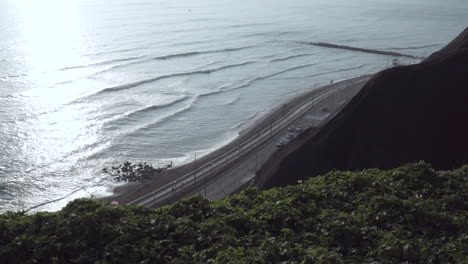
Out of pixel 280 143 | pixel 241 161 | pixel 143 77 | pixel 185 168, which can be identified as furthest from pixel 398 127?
pixel 143 77

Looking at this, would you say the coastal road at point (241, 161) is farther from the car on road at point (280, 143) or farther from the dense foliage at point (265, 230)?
the dense foliage at point (265, 230)

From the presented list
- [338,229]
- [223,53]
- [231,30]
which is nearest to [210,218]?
[338,229]

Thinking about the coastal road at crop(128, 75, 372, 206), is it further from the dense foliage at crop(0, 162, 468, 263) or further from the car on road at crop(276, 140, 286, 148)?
the dense foliage at crop(0, 162, 468, 263)

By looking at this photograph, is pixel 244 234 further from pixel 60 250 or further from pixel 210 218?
pixel 60 250

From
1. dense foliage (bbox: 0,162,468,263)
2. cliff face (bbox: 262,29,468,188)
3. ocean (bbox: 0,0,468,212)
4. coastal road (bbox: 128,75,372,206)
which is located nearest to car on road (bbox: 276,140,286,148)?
coastal road (bbox: 128,75,372,206)

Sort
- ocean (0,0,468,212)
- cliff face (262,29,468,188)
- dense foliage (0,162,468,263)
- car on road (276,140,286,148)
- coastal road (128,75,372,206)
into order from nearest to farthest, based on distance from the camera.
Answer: dense foliage (0,162,468,263) < cliff face (262,29,468,188) < coastal road (128,75,372,206) < ocean (0,0,468,212) < car on road (276,140,286,148)

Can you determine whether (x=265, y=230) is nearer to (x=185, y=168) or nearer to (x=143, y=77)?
(x=185, y=168)

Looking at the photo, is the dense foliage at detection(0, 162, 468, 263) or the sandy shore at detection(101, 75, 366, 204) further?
the sandy shore at detection(101, 75, 366, 204)
